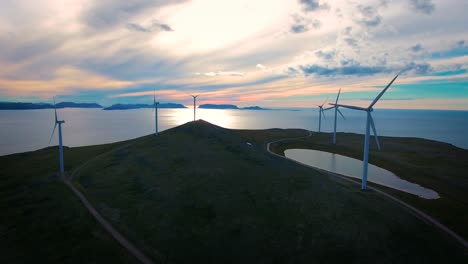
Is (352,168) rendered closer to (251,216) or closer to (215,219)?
(251,216)

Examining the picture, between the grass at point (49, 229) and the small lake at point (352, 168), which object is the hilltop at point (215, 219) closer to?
the grass at point (49, 229)

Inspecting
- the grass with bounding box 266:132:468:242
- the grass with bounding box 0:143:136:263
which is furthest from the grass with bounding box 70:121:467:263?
the grass with bounding box 266:132:468:242

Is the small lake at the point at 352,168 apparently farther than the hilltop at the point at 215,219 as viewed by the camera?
Yes

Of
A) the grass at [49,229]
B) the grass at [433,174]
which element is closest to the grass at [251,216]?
the grass at [49,229]

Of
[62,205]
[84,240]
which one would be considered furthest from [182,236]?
[62,205]

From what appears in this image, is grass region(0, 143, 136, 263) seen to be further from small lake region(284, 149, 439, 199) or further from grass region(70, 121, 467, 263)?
small lake region(284, 149, 439, 199)

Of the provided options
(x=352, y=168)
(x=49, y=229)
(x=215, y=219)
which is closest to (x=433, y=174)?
(x=352, y=168)
